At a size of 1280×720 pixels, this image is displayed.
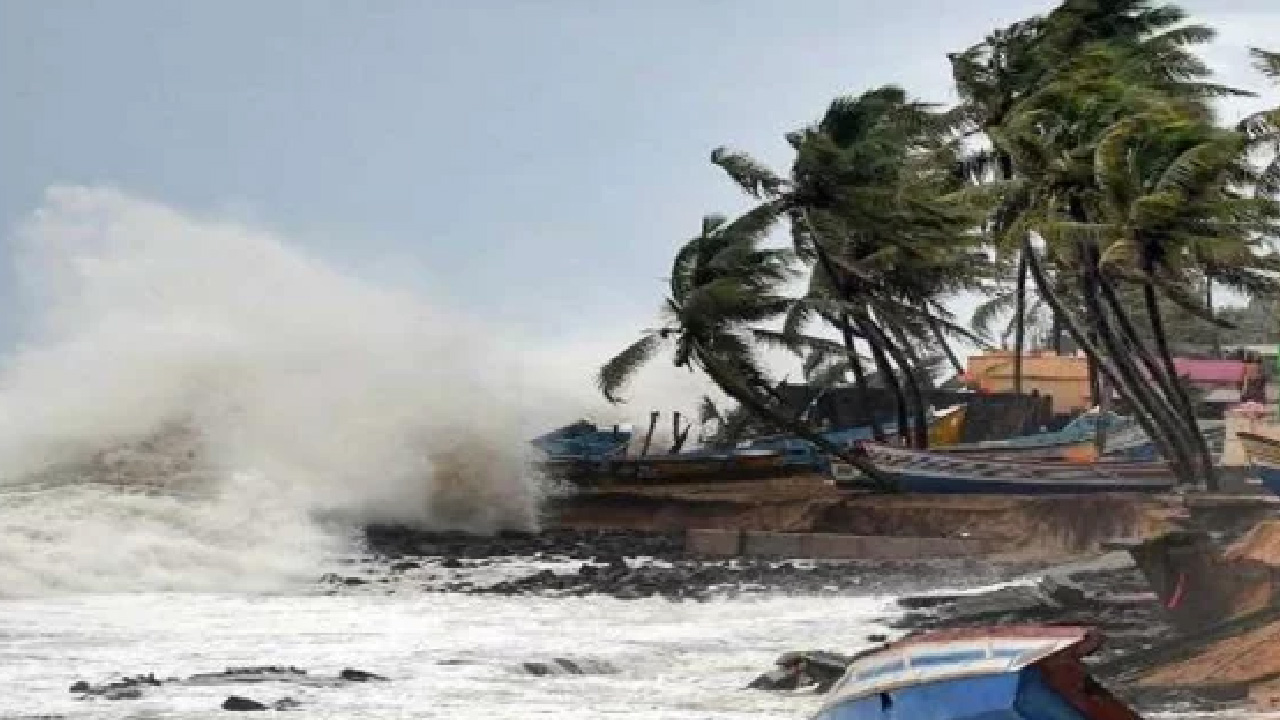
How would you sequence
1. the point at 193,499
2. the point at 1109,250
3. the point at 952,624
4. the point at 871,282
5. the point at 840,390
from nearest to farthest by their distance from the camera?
the point at 952,624
the point at 1109,250
the point at 193,499
the point at 871,282
the point at 840,390

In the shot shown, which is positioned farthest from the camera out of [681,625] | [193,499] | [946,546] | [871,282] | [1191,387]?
[1191,387]

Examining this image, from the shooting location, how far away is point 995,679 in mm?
8648

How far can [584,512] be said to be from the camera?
37.2m

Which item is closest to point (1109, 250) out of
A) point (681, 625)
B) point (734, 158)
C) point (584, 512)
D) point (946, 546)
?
point (946, 546)

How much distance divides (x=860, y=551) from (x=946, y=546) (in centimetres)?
141

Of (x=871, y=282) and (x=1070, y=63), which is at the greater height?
(x=1070, y=63)

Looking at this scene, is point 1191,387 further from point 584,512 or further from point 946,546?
A: point 946,546

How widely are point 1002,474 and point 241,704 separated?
1939cm

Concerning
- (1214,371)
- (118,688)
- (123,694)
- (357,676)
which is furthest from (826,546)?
(1214,371)

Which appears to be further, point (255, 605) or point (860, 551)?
point (860, 551)

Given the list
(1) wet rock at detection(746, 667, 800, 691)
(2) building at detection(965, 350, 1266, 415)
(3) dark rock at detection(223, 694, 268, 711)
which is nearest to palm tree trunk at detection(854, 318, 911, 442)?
(2) building at detection(965, 350, 1266, 415)

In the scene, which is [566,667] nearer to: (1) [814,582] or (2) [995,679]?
(2) [995,679]

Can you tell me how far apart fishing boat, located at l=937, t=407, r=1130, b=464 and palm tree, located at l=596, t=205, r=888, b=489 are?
229cm

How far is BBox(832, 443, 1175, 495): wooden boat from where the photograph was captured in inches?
1198
